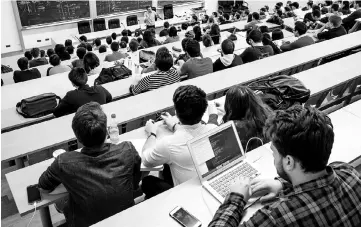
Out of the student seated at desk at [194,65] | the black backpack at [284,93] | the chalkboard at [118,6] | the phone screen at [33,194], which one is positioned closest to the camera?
the phone screen at [33,194]

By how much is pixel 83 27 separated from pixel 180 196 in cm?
931

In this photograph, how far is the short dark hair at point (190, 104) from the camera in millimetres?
2301

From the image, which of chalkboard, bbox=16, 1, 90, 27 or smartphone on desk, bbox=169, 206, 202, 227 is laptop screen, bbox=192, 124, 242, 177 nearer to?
smartphone on desk, bbox=169, 206, 202, 227

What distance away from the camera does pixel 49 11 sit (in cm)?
1001

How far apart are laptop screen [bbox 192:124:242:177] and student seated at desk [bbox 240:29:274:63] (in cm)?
301

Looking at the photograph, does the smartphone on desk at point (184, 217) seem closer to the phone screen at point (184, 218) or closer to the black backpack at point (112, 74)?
the phone screen at point (184, 218)

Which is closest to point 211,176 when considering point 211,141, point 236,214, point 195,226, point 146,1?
point 211,141

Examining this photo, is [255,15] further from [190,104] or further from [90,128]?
[90,128]

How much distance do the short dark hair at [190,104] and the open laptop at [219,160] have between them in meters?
0.25

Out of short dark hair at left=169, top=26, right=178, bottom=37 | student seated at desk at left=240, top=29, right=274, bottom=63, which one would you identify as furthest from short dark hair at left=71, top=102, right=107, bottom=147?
short dark hair at left=169, top=26, right=178, bottom=37

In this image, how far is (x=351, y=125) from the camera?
270 centimetres

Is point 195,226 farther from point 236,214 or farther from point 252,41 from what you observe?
point 252,41

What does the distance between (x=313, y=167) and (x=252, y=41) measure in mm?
4006

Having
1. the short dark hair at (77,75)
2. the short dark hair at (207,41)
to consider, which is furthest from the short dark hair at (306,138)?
the short dark hair at (207,41)
